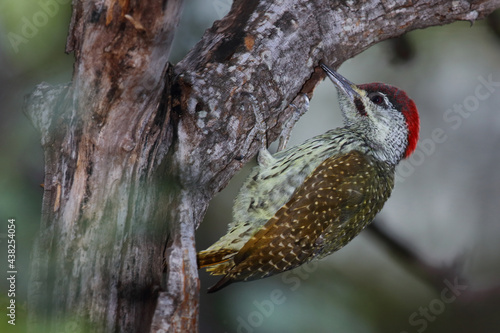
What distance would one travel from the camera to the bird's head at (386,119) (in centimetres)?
304

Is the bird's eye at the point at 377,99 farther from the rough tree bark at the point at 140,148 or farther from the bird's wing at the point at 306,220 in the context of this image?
the rough tree bark at the point at 140,148

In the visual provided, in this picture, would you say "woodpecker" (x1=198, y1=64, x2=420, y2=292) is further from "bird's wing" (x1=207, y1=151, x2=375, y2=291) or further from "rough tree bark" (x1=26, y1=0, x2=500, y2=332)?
"rough tree bark" (x1=26, y1=0, x2=500, y2=332)

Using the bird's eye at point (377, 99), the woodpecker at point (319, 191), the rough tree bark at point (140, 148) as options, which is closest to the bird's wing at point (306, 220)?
the woodpecker at point (319, 191)

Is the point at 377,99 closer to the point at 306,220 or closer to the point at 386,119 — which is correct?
the point at 386,119

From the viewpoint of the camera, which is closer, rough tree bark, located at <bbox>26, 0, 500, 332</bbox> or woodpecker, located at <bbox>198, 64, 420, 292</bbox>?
rough tree bark, located at <bbox>26, 0, 500, 332</bbox>

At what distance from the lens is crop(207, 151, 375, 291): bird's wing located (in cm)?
258

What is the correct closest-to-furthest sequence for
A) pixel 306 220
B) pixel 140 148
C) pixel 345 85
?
1. pixel 140 148
2. pixel 306 220
3. pixel 345 85

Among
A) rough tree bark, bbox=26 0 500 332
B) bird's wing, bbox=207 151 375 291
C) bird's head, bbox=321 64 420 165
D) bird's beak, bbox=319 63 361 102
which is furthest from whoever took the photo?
bird's head, bbox=321 64 420 165

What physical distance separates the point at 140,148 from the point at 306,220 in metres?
0.93

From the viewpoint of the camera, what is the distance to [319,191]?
269 centimetres

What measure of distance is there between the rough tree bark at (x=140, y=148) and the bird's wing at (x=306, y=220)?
1.04 feet

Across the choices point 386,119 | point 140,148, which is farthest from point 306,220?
point 140,148

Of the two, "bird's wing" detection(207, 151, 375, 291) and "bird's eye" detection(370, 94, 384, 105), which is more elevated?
"bird's eye" detection(370, 94, 384, 105)

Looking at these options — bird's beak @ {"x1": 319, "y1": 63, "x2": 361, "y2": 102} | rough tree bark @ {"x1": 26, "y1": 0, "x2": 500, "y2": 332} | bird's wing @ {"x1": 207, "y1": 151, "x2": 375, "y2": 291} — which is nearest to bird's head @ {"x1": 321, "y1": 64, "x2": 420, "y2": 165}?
bird's beak @ {"x1": 319, "y1": 63, "x2": 361, "y2": 102}
